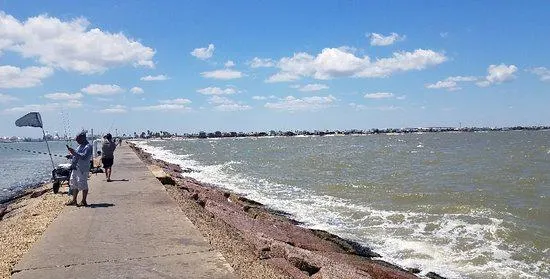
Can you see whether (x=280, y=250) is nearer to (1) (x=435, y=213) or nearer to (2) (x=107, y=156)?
(2) (x=107, y=156)

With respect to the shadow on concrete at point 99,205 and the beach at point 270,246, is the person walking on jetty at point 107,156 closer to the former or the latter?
the beach at point 270,246

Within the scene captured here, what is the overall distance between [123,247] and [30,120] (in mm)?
8787

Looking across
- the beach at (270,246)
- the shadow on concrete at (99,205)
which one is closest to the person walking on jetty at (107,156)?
the beach at (270,246)

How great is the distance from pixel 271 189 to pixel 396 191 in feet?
18.3

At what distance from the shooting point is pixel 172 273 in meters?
5.25

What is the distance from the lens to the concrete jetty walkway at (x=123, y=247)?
17.5 feet

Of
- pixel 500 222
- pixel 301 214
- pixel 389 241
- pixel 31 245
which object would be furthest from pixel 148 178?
pixel 500 222

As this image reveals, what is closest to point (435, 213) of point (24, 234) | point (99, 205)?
point (99, 205)

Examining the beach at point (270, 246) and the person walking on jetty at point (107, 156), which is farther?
the person walking on jetty at point (107, 156)

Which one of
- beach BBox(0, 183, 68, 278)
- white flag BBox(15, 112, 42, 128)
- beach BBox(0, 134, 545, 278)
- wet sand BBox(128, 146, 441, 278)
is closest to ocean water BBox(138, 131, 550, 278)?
beach BBox(0, 134, 545, 278)

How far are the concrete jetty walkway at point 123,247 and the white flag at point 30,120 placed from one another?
498 centimetres

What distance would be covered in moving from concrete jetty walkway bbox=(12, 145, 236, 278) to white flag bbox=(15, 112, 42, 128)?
16.3ft

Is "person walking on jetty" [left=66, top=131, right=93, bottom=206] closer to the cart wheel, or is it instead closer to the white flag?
the cart wheel

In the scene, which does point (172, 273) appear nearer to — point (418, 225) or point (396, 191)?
point (418, 225)
